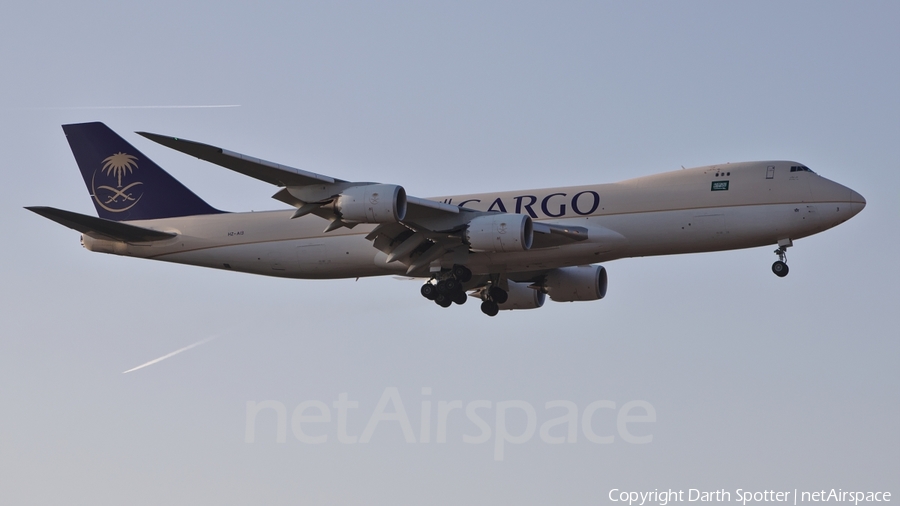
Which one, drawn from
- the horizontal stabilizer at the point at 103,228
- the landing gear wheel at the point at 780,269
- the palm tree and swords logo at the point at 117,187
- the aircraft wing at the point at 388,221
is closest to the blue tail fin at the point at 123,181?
the palm tree and swords logo at the point at 117,187

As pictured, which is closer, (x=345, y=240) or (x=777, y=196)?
(x=777, y=196)

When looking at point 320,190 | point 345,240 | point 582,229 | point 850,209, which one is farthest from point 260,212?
point 850,209

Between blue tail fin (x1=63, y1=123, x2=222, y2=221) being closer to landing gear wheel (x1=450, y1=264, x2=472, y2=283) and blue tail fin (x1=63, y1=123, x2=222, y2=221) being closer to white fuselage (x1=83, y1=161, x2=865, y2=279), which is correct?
white fuselage (x1=83, y1=161, x2=865, y2=279)

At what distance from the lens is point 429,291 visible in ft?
142

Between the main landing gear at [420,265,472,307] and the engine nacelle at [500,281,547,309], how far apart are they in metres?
5.32

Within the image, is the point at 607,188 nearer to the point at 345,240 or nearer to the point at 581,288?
the point at 581,288

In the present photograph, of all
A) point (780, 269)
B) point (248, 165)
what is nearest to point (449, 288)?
point (248, 165)

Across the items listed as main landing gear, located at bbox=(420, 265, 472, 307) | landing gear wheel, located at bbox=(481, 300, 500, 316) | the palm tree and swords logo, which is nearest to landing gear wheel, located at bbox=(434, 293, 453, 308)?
main landing gear, located at bbox=(420, 265, 472, 307)

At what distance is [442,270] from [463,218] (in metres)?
2.80

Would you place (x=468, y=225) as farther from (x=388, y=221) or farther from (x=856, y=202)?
(x=856, y=202)

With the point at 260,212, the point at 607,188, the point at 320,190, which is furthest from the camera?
the point at 260,212

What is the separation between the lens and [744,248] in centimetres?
4144

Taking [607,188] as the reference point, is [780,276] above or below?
below

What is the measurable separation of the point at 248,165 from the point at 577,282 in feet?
48.1
